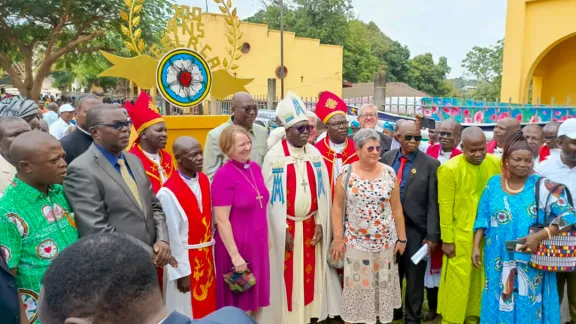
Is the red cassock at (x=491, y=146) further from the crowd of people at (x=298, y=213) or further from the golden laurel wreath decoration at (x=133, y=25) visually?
the golden laurel wreath decoration at (x=133, y=25)

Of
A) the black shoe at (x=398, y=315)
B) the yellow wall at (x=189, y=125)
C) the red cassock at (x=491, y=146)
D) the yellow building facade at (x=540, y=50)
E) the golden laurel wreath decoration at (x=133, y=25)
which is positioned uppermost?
the yellow building facade at (x=540, y=50)

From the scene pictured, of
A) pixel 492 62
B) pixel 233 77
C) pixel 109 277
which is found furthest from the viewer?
pixel 492 62

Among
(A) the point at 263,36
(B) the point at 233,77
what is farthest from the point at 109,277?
(A) the point at 263,36

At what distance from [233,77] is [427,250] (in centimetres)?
329

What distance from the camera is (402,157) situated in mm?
4250

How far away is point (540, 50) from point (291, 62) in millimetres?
16693

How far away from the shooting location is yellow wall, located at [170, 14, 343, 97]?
2814 centimetres

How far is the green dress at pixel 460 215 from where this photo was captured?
3979mm

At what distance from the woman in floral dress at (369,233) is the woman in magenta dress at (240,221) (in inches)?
28.1

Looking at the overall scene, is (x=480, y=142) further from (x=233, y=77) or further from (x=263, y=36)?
(x=263, y=36)

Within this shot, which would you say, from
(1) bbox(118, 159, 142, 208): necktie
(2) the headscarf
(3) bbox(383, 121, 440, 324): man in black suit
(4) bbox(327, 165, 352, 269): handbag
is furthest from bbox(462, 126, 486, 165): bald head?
(2) the headscarf

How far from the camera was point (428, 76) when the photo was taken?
48.6m

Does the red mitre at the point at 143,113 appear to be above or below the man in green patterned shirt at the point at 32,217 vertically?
above

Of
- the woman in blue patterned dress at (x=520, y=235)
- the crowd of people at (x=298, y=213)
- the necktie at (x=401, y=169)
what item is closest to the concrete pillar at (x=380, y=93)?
the crowd of people at (x=298, y=213)
